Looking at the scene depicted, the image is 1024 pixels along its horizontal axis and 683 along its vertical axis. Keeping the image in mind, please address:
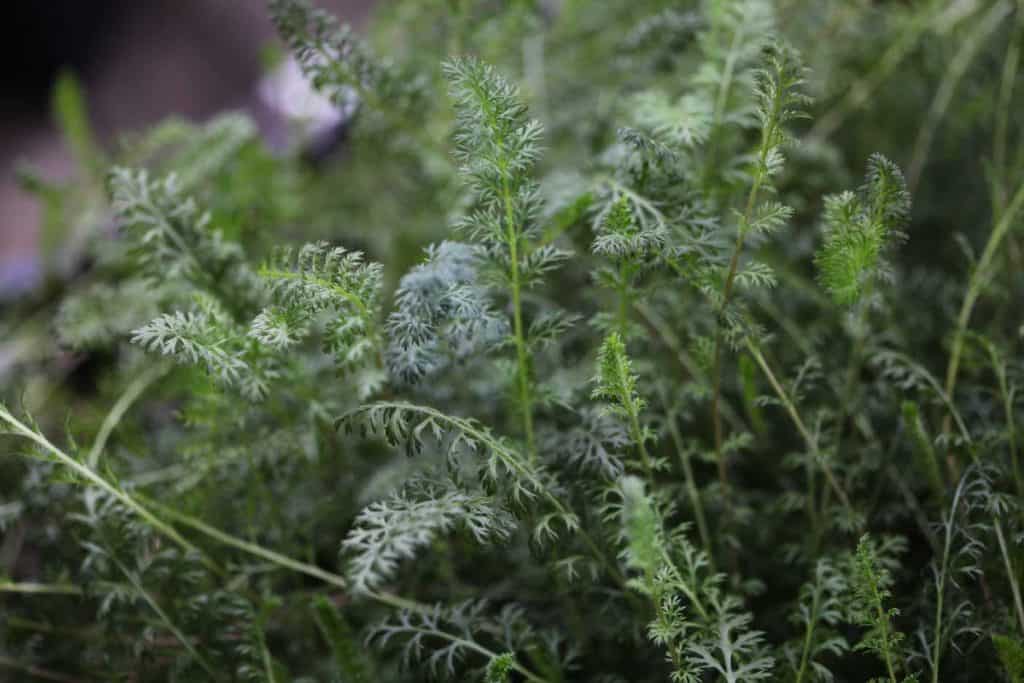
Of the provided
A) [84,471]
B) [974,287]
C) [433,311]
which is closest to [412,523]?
[433,311]

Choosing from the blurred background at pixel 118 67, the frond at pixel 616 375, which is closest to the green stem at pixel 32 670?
the frond at pixel 616 375

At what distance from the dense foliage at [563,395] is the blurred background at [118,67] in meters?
0.73

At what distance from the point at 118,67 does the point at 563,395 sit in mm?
1543

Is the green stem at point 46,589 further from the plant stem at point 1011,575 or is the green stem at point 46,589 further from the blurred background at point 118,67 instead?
the blurred background at point 118,67

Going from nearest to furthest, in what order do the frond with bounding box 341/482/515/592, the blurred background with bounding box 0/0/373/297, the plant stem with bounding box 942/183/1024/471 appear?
the frond with bounding box 341/482/515/592
the plant stem with bounding box 942/183/1024/471
the blurred background with bounding box 0/0/373/297

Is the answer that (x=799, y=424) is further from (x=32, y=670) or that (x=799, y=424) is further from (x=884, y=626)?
(x=32, y=670)

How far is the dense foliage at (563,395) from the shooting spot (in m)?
0.53

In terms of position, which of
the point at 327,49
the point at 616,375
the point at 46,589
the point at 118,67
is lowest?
the point at 46,589

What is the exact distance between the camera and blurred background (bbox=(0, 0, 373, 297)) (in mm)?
1593

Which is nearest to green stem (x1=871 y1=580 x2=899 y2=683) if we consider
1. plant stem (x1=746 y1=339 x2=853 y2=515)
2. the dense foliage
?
the dense foliage

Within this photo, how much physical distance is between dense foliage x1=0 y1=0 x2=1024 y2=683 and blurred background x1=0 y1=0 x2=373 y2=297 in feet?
2.40

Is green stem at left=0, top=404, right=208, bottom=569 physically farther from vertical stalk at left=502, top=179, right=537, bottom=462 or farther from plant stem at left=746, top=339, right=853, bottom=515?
plant stem at left=746, top=339, right=853, bottom=515

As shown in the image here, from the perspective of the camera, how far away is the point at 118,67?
1718 millimetres

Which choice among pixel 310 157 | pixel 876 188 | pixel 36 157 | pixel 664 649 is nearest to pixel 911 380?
pixel 876 188
